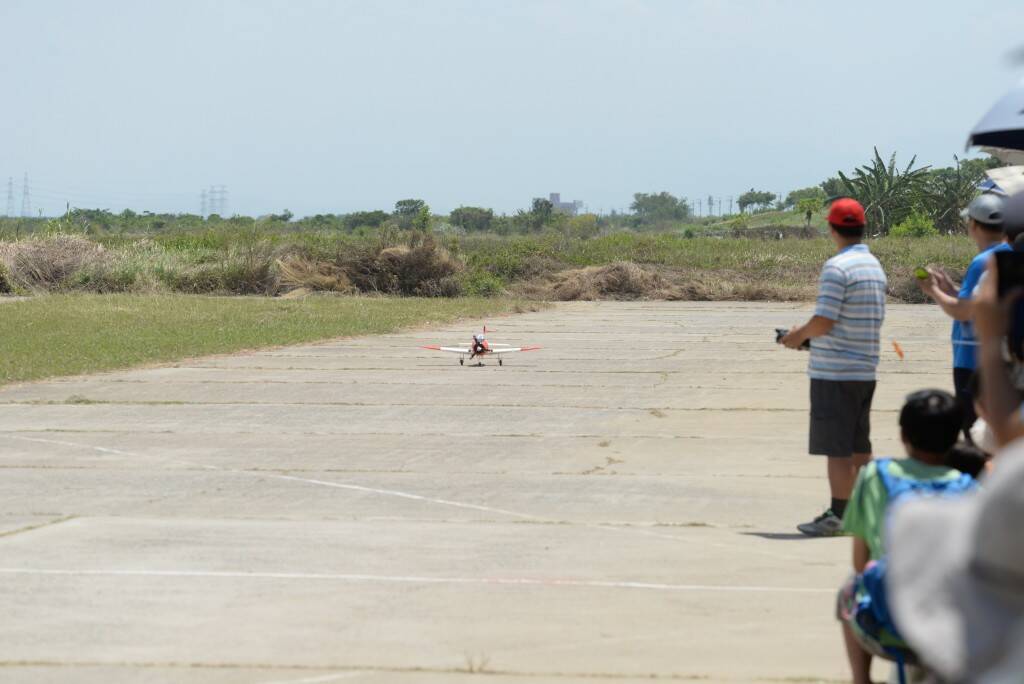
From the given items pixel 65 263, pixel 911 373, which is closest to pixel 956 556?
pixel 911 373

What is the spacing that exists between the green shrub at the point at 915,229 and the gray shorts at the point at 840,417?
5184 cm

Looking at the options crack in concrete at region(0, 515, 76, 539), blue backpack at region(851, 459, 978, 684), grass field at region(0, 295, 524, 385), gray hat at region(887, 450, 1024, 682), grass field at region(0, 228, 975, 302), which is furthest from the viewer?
grass field at region(0, 228, 975, 302)

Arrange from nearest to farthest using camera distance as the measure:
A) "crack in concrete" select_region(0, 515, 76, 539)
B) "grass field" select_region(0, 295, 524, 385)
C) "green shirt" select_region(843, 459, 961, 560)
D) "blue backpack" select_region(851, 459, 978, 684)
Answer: "blue backpack" select_region(851, 459, 978, 684) < "green shirt" select_region(843, 459, 961, 560) < "crack in concrete" select_region(0, 515, 76, 539) < "grass field" select_region(0, 295, 524, 385)

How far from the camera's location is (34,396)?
16625 mm

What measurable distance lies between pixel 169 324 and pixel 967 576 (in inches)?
1052

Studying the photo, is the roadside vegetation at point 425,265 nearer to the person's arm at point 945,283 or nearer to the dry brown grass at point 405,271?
the dry brown grass at point 405,271

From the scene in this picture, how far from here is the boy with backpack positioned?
15.7 feet

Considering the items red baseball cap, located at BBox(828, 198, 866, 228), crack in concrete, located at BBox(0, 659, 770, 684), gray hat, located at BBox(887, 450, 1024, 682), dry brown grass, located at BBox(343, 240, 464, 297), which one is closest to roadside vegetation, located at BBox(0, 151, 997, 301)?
dry brown grass, located at BBox(343, 240, 464, 297)

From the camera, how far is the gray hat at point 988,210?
26.2 feet

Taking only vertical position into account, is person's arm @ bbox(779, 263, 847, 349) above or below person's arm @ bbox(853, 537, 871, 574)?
above

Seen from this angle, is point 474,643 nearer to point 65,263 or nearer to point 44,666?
point 44,666

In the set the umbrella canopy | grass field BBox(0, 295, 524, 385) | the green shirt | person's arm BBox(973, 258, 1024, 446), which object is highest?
the umbrella canopy

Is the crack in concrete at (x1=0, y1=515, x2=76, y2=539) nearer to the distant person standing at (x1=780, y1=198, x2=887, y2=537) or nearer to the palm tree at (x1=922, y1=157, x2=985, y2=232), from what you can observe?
the distant person standing at (x1=780, y1=198, x2=887, y2=537)

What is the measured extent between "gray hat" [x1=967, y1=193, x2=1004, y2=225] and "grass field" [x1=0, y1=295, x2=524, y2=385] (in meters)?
13.7
